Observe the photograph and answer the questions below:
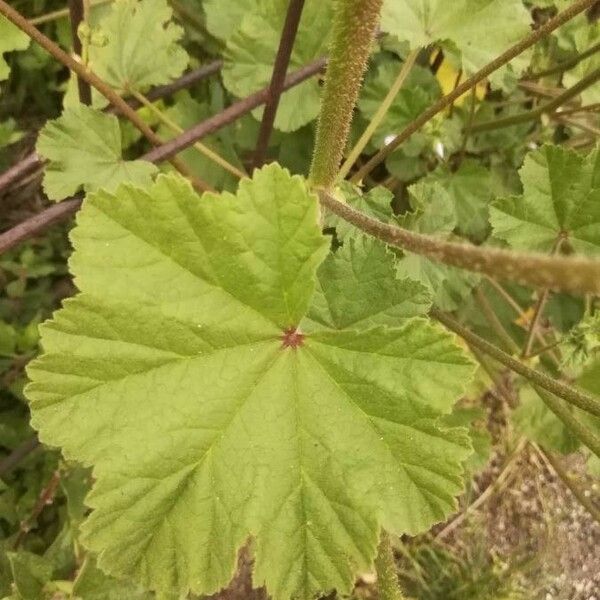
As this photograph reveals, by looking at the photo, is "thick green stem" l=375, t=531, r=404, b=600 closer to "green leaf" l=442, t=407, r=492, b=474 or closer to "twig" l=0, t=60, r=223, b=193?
"green leaf" l=442, t=407, r=492, b=474

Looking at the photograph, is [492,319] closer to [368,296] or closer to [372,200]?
[372,200]

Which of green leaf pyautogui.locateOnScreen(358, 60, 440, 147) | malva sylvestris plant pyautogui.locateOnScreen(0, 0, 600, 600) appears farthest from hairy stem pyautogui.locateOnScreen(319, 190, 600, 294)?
green leaf pyautogui.locateOnScreen(358, 60, 440, 147)

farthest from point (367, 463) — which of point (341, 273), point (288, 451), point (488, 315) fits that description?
point (488, 315)

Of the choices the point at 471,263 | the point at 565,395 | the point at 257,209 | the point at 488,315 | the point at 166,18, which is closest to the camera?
the point at 471,263

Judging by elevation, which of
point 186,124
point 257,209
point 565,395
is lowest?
point 565,395

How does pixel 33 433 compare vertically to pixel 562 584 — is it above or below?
above

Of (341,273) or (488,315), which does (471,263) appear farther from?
(488,315)

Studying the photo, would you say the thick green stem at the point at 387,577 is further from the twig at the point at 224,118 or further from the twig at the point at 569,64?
the twig at the point at 569,64
